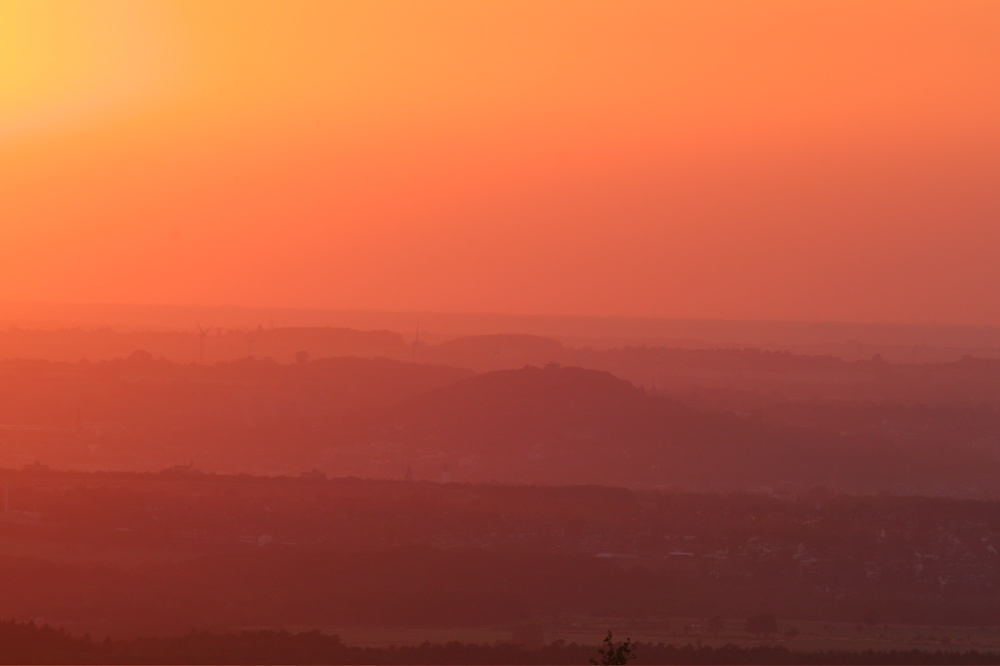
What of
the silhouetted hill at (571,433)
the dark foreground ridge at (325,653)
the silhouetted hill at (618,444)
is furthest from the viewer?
the silhouetted hill at (571,433)

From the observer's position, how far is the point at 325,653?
107ft

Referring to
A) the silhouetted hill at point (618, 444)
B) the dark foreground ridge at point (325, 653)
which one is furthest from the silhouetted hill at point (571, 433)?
the dark foreground ridge at point (325, 653)

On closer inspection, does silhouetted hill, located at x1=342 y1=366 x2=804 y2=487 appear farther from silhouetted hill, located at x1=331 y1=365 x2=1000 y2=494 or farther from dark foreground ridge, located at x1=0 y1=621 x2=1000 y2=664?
dark foreground ridge, located at x1=0 y1=621 x2=1000 y2=664

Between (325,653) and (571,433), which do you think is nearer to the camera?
(325,653)

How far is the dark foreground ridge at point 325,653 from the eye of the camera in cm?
3041

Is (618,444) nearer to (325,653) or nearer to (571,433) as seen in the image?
(571,433)

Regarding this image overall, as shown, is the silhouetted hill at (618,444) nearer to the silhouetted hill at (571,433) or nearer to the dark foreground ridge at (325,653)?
the silhouetted hill at (571,433)

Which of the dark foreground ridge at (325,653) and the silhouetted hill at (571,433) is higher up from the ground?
the silhouetted hill at (571,433)

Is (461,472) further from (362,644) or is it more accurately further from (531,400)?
(362,644)

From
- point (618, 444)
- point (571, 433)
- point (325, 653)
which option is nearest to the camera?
point (325, 653)

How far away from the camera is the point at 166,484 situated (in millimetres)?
60812

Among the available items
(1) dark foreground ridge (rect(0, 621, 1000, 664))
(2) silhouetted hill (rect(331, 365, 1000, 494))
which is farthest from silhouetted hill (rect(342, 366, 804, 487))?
(1) dark foreground ridge (rect(0, 621, 1000, 664))

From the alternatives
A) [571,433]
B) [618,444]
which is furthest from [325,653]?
[571,433]

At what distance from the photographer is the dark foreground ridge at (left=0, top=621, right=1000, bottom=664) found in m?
30.4
